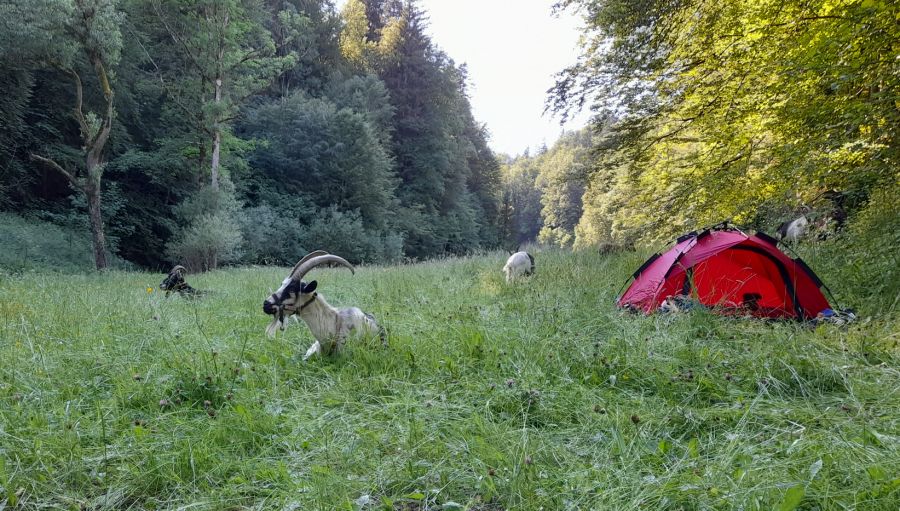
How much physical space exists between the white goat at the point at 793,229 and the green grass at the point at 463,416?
6.78 m

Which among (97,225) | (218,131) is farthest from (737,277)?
(218,131)

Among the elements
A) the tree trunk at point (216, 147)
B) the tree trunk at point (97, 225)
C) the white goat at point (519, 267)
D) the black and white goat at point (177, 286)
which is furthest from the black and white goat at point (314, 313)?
the tree trunk at point (216, 147)

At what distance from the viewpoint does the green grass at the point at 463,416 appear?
183 centimetres

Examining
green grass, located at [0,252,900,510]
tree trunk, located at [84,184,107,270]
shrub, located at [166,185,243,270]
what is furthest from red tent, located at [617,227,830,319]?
tree trunk, located at [84,184,107,270]

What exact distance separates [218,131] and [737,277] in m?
18.8

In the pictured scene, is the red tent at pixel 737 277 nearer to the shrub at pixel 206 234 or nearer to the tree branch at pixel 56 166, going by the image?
the shrub at pixel 206 234

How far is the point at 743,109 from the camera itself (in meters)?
7.57

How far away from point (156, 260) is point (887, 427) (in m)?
25.0

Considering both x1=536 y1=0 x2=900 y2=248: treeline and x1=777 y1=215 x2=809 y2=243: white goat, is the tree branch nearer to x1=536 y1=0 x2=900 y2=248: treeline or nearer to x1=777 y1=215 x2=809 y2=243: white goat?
x1=536 y1=0 x2=900 y2=248: treeline

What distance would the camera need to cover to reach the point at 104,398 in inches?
112

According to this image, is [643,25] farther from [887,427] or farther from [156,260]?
[156,260]

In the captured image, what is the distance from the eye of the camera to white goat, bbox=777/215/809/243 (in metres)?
9.74

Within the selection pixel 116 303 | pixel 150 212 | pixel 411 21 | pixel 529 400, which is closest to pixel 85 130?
pixel 150 212

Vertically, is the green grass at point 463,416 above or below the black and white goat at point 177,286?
below
